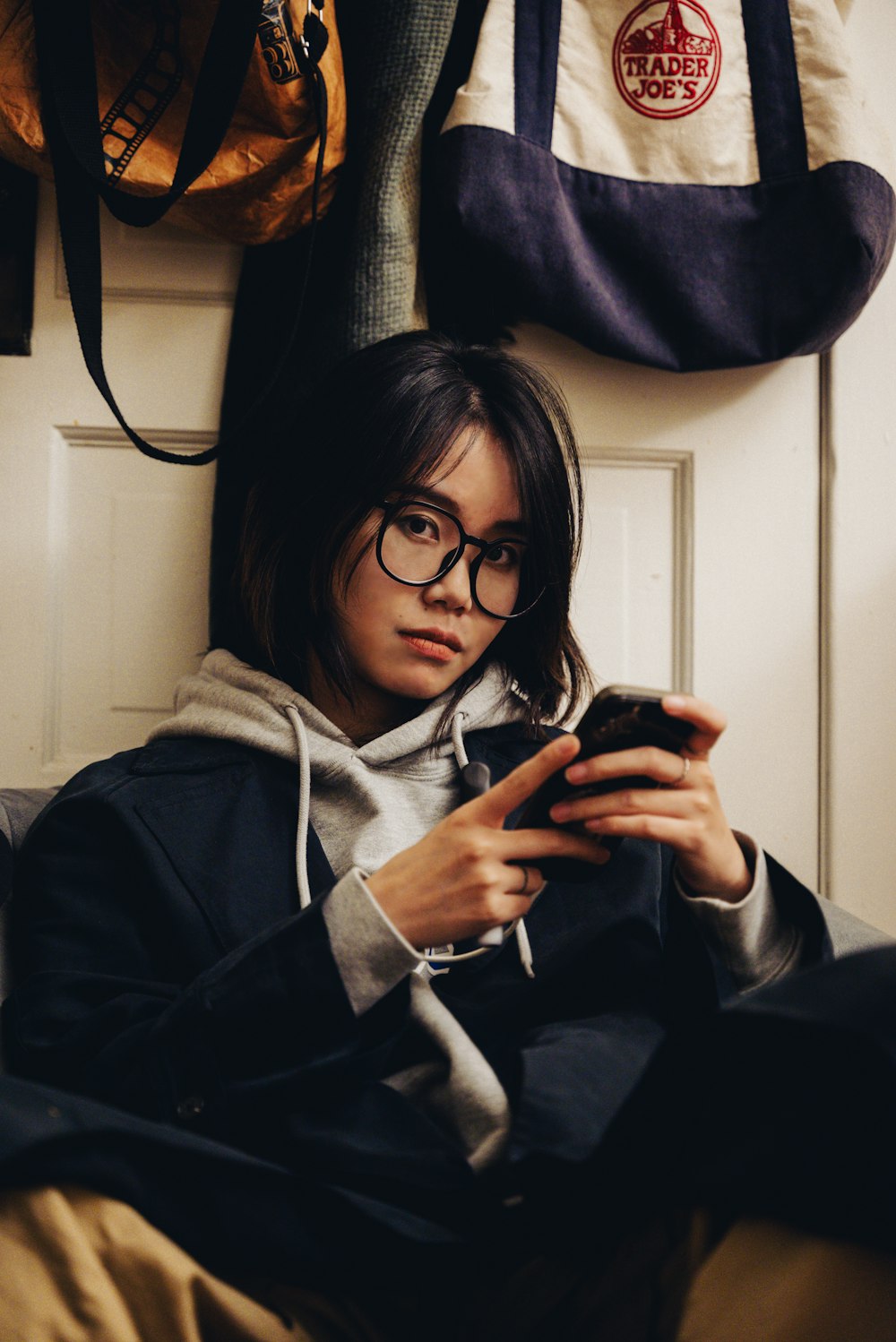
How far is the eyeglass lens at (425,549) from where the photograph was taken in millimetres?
973

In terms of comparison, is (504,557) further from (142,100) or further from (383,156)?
(142,100)

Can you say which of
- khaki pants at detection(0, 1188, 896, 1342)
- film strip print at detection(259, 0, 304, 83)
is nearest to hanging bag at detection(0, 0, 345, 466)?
film strip print at detection(259, 0, 304, 83)

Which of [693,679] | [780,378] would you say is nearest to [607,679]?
[693,679]

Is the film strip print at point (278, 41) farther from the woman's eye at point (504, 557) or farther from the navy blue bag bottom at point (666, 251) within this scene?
the woman's eye at point (504, 557)

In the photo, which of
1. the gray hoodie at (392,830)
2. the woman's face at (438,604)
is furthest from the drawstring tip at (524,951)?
the woman's face at (438,604)

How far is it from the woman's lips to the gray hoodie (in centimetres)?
6

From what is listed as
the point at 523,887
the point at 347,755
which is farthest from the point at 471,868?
the point at 347,755

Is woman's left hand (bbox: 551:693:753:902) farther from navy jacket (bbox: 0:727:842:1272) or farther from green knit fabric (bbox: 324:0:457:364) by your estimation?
green knit fabric (bbox: 324:0:457:364)

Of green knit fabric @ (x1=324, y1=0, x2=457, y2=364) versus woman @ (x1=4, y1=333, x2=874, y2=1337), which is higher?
green knit fabric @ (x1=324, y1=0, x2=457, y2=364)

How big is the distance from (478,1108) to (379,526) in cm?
50

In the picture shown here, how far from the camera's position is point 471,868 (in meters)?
0.73

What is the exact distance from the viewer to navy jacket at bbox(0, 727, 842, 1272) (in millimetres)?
634

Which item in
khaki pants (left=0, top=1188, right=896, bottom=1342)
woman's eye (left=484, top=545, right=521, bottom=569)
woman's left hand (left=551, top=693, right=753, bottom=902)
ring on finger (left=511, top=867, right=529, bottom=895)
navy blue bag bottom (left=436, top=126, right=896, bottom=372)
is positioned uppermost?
navy blue bag bottom (left=436, top=126, right=896, bottom=372)

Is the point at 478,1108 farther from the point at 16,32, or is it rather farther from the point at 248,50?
the point at 16,32
